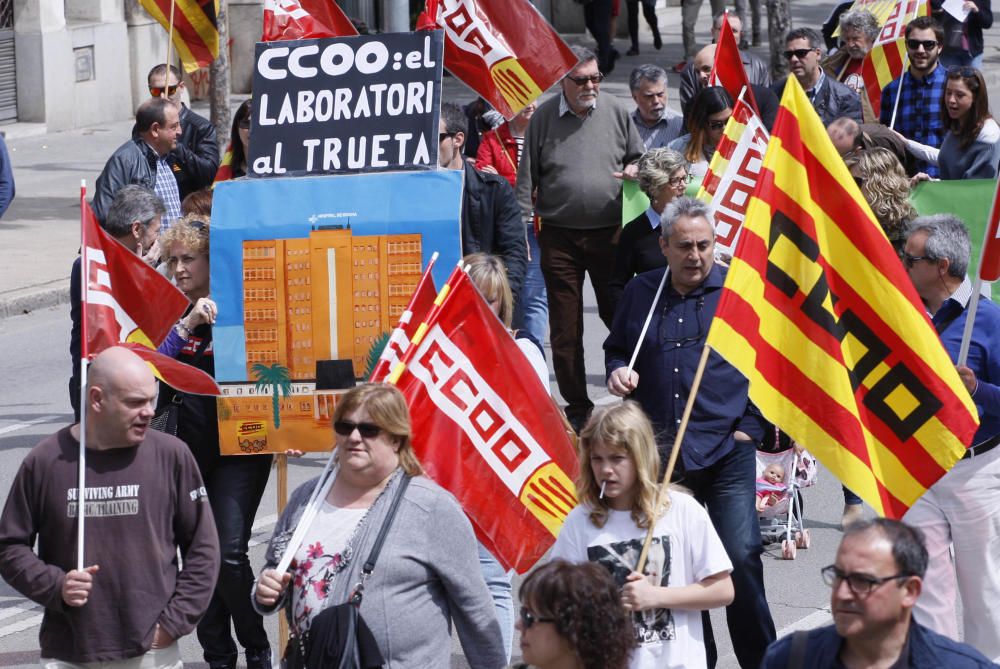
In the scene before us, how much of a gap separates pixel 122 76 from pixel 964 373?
1833cm

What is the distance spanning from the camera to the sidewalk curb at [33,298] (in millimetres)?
13602

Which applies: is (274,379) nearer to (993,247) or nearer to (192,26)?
(993,247)

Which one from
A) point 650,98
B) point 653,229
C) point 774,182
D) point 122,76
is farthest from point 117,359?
point 122,76

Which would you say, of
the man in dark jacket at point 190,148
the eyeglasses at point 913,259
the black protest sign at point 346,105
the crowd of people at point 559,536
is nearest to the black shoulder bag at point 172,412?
the crowd of people at point 559,536

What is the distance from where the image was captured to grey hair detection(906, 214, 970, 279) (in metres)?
6.27

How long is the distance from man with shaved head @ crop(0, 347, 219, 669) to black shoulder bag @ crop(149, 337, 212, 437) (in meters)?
1.25

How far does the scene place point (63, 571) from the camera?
526 centimetres

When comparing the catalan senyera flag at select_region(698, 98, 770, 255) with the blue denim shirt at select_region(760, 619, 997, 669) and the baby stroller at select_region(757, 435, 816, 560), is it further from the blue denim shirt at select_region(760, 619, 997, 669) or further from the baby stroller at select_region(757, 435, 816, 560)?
the blue denim shirt at select_region(760, 619, 997, 669)

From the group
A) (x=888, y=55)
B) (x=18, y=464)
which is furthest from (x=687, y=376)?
(x=888, y=55)

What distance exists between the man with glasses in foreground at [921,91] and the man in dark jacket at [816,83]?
13.8 inches

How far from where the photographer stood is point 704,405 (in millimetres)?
6457

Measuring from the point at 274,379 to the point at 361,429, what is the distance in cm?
149

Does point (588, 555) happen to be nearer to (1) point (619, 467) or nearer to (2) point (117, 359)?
(1) point (619, 467)

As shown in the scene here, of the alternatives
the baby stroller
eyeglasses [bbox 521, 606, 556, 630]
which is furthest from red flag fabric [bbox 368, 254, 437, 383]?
the baby stroller
